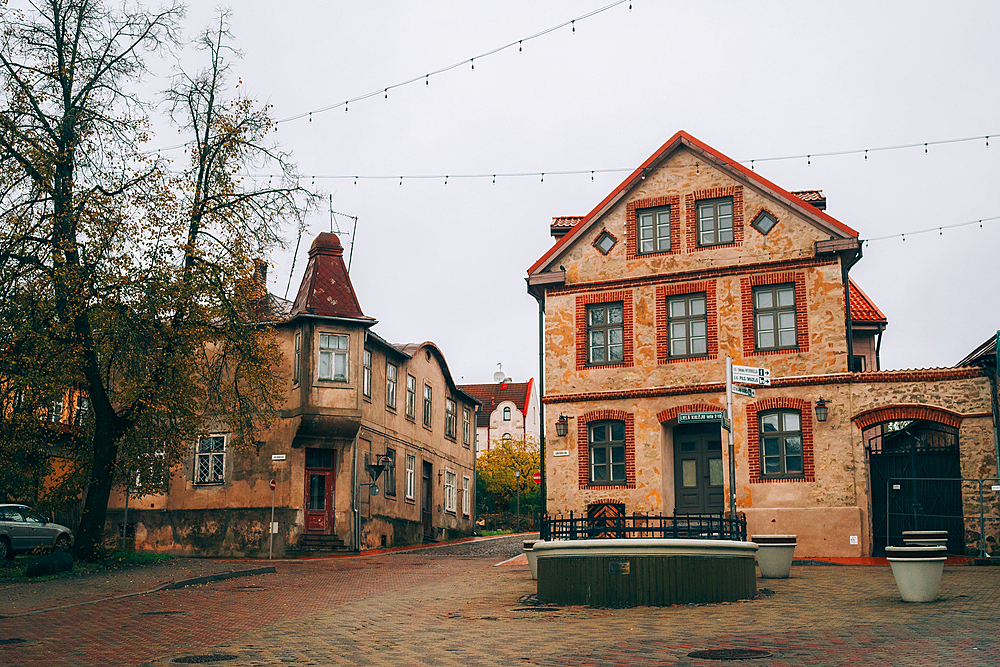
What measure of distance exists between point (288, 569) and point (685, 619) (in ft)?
42.0

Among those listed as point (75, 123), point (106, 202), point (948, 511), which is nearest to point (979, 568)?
point (948, 511)

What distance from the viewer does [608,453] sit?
26.0 m

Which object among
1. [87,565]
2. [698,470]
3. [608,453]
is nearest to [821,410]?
[698,470]

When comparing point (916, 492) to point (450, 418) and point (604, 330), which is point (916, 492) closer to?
point (604, 330)

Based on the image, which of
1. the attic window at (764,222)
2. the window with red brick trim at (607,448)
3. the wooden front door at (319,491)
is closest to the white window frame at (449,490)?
the wooden front door at (319,491)

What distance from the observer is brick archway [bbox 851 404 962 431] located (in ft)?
75.4

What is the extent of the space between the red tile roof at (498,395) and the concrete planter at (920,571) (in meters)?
58.6

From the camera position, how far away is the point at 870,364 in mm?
32375

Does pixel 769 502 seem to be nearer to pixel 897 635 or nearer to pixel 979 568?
pixel 979 568

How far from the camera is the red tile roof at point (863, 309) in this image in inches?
1252

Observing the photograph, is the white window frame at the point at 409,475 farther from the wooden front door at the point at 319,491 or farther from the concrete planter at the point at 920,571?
the concrete planter at the point at 920,571

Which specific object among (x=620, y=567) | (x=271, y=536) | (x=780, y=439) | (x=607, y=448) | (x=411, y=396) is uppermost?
(x=411, y=396)

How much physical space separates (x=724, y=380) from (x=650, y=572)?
11174 mm

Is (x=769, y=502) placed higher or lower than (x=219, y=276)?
lower
